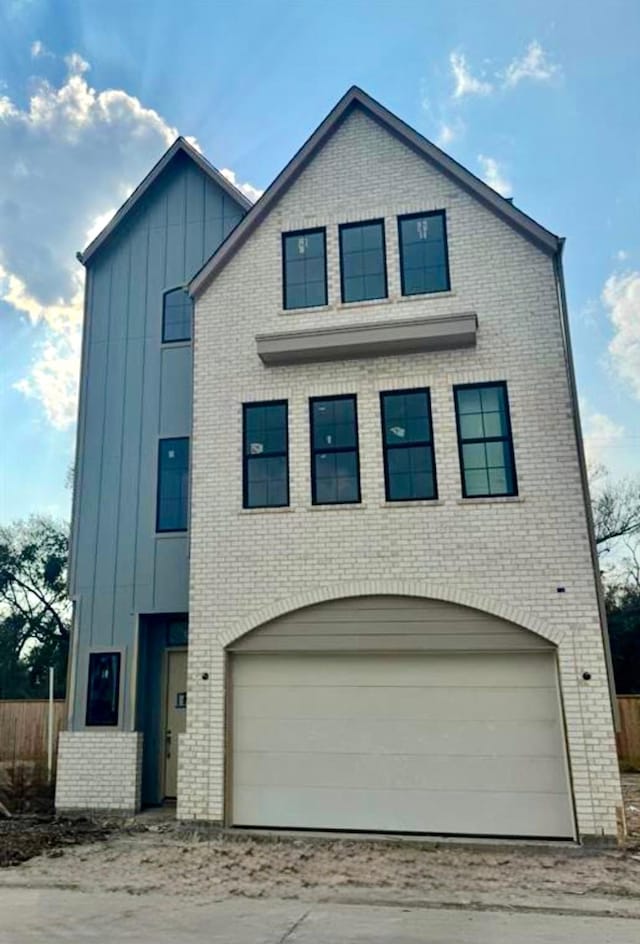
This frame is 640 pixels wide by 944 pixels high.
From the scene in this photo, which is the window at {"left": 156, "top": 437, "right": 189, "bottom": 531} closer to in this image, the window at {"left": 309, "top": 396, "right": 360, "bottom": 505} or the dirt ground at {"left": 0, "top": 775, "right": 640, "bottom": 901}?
the window at {"left": 309, "top": 396, "right": 360, "bottom": 505}

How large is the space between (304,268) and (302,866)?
8.69m

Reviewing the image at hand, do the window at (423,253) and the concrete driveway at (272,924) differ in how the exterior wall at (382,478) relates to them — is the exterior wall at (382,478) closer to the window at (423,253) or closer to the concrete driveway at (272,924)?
the window at (423,253)

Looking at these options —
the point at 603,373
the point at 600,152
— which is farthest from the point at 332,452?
the point at 603,373

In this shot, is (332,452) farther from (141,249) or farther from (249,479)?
(141,249)

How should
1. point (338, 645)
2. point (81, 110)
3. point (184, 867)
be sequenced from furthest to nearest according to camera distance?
1. point (81, 110)
2. point (338, 645)
3. point (184, 867)

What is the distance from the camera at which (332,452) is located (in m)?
10.5

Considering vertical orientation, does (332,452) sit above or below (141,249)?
below

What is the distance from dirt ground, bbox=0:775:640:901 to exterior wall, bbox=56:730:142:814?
1.17 meters

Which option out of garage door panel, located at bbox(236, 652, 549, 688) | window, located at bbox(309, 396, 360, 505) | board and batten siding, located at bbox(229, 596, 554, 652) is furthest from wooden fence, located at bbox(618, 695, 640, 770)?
window, located at bbox(309, 396, 360, 505)

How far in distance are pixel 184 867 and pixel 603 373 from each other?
54.3 ft

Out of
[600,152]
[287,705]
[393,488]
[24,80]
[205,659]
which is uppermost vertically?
[24,80]

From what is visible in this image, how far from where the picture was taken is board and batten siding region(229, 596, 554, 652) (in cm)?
934

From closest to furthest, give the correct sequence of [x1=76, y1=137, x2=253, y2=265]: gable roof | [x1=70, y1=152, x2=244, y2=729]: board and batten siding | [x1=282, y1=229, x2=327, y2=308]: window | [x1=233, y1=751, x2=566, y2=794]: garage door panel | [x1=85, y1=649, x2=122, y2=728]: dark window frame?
[x1=233, y1=751, x2=566, y2=794]: garage door panel < [x1=85, y1=649, x2=122, y2=728]: dark window frame < [x1=282, y1=229, x2=327, y2=308]: window < [x1=70, y1=152, x2=244, y2=729]: board and batten siding < [x1=76, y1=137, x2=253, y2=265]: gable roof

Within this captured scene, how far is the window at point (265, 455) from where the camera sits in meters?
10.5
